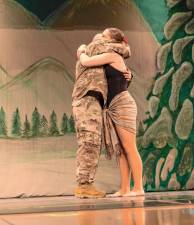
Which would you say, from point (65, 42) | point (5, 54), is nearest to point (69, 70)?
point (65, 42)

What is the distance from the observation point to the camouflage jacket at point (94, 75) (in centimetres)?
383

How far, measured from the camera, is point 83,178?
374cm

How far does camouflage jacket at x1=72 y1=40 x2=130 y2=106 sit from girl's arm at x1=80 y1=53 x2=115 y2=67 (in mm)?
52

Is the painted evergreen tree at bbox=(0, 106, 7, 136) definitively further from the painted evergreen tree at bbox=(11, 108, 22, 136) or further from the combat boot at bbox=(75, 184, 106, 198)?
the combat boot at bbox=(75, 184, 106, 198)

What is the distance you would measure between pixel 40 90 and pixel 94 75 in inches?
89.8

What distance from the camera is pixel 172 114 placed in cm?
641

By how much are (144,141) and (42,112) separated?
1.31 metres

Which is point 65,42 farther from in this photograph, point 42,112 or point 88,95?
point 88,95

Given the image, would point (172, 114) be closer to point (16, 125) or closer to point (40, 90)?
point (40, 90)

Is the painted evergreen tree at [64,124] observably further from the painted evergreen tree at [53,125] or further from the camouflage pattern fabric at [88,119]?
the camouflage pattern fabric at [88,119]

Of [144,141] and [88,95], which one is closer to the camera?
[88,95]

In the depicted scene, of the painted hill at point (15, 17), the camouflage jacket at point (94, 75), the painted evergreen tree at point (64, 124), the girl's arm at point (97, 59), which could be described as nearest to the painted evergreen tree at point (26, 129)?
the painted evergreen tree at point (64, 124)

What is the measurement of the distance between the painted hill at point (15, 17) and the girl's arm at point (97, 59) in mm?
2353

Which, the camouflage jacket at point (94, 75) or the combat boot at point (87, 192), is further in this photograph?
the camouflage jacket at point (94, 75)
